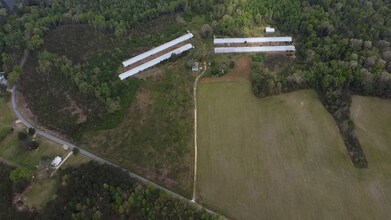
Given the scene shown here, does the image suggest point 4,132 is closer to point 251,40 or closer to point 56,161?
point 56,161

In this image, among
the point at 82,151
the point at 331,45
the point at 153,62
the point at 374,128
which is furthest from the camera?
the point at 153,62

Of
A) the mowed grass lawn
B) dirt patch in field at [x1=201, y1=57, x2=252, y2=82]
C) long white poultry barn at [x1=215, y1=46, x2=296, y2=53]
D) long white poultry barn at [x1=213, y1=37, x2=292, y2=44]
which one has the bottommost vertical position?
the mowed grass lawn

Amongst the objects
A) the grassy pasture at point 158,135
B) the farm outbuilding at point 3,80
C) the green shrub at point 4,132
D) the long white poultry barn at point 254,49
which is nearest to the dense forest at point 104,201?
the grassy pasture at point 158,135

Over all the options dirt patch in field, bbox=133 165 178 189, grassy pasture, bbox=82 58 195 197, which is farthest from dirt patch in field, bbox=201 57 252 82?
dirt patch in field, bbox=133 165 178 189

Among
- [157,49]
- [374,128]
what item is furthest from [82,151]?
[374,128]

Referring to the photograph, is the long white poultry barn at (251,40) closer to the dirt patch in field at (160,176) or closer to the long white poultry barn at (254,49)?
the long white poultry barn at (254,49)

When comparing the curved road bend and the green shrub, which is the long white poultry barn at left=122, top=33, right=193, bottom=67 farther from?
the green shrub
